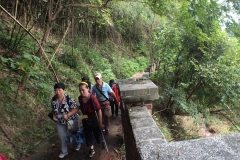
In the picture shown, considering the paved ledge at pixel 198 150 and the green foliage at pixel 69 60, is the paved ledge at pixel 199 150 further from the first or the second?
the green foliage at pixel 69 60

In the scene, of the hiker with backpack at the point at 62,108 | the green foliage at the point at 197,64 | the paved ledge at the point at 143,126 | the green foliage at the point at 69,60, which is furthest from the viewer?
the green foliage at the point at 69,60

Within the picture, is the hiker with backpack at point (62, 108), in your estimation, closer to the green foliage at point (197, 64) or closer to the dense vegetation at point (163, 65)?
the dense vegetation at point (163, 65)

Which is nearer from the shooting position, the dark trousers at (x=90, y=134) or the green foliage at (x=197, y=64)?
the dark trousers at (x=90, y=134)

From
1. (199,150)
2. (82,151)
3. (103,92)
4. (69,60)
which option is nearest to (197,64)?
(103,92)

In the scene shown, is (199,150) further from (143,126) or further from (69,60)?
(69,60)

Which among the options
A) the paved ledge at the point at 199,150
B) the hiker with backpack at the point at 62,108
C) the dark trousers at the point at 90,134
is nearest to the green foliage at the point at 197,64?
the dark trousers at the point at 90,134

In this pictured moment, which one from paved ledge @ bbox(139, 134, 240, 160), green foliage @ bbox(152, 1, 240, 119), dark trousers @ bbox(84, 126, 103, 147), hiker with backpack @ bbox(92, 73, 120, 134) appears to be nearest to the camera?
paved ledge @ bbox(139, 134, 240, 160)

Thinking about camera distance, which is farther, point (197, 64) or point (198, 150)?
point (197, 64)

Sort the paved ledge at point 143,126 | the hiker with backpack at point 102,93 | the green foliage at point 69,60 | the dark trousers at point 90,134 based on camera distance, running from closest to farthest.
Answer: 1. the paved ledge at point 143,126
2. the dark trousers at point 90,134
3. the hiker with backpack at point 102,93
4. the green foliage at point 69,60

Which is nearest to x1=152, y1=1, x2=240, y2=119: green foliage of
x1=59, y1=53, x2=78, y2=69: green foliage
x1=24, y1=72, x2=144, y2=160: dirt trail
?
x1=24, y1=72, x2=144, y2=160: dirt trail

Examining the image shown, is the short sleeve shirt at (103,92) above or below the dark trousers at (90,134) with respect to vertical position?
above

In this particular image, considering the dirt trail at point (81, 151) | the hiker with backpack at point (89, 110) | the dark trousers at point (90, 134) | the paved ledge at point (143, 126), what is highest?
the paved ledge at point (143, 126)

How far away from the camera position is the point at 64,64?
8.84 m

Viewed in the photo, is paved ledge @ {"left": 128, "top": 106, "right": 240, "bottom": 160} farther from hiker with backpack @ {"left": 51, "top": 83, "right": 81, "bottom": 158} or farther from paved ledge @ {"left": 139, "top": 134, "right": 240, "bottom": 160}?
hiker with backpack @ {"left": 51, "top": 83, "right": 81, "bottom": 158}
